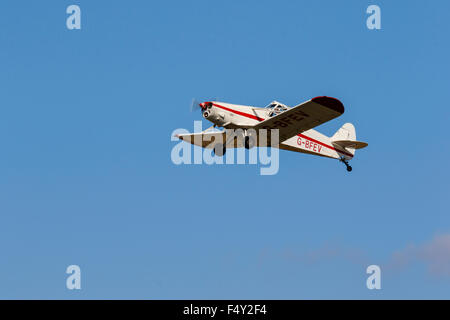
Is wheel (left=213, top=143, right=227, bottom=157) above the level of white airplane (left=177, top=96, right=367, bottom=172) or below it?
below

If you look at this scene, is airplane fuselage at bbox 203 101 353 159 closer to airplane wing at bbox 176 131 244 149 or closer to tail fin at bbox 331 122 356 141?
airplane wing at bbox 176 131 244 149

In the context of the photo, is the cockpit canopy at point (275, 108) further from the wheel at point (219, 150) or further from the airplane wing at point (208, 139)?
the wheel at point (219, 150)

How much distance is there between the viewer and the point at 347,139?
3509 cm

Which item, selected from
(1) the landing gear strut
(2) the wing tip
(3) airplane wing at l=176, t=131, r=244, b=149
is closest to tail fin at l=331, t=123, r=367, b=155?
(1) the landing gear strut

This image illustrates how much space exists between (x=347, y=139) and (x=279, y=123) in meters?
7.94

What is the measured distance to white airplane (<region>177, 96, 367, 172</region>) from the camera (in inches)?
1071

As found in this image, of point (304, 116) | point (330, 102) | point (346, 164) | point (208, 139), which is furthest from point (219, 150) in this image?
point (346, 164)

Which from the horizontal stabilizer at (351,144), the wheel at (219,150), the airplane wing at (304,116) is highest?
the airplane wing at (304,116)

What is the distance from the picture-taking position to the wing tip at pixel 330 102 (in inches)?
1038

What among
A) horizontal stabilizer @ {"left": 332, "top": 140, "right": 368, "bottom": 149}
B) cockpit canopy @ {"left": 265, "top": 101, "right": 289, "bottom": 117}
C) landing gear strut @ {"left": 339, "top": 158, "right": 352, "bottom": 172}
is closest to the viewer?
cockpit canopy @ {"left": 265, "top": 101, "right": 289, "bottom": 117}

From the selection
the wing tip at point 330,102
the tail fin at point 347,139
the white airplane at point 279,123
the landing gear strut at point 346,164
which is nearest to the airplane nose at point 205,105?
the white airplane at point 279,123

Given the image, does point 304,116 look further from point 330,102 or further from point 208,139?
point 208,139

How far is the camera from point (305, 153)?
105 feet
